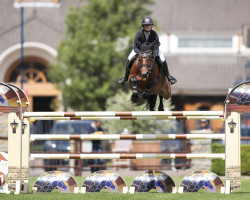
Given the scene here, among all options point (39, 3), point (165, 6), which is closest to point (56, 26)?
point (39, 3)

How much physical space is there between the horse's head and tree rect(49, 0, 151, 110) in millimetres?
18295

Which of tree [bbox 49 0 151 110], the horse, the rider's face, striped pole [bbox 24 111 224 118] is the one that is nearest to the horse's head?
the horse

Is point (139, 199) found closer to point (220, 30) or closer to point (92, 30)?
point (92, 30)

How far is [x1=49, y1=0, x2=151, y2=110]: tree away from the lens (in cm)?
2911

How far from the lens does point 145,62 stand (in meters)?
10.3

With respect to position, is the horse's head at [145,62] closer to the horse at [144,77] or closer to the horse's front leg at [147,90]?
the horse at [144,77]

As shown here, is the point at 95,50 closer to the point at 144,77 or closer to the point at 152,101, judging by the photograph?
the point at 152,101

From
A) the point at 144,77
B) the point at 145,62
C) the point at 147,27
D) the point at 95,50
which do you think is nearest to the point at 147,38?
the point at 147,27

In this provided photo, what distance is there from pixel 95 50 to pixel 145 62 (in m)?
18.7

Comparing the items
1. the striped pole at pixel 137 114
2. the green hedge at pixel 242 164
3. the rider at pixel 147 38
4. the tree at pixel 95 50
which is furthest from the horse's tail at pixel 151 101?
the tree at pixel 95 50

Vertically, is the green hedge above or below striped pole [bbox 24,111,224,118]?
below

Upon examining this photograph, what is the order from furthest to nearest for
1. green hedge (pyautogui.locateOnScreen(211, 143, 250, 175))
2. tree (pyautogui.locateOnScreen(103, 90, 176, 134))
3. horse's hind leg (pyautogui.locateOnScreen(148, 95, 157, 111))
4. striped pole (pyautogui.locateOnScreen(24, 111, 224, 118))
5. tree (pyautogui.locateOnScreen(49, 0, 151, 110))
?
tree (pyautogui.locateOnScreen(49, 0, 151, 110)), tree (pyautogui.locateOnScreen(103, 90, 176, 134)), green hedge (pyautogui.locateOnScreen(211, 143, 250, 175)), horse's hind leg (pyautogui.locateOnScreen(148, 95, 157, 111)), striped pole (pyautogui.locateOnScreen(24, 111, 224, 118))

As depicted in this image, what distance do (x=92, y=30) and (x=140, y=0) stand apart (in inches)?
114

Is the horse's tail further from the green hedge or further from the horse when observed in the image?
the green hedge
